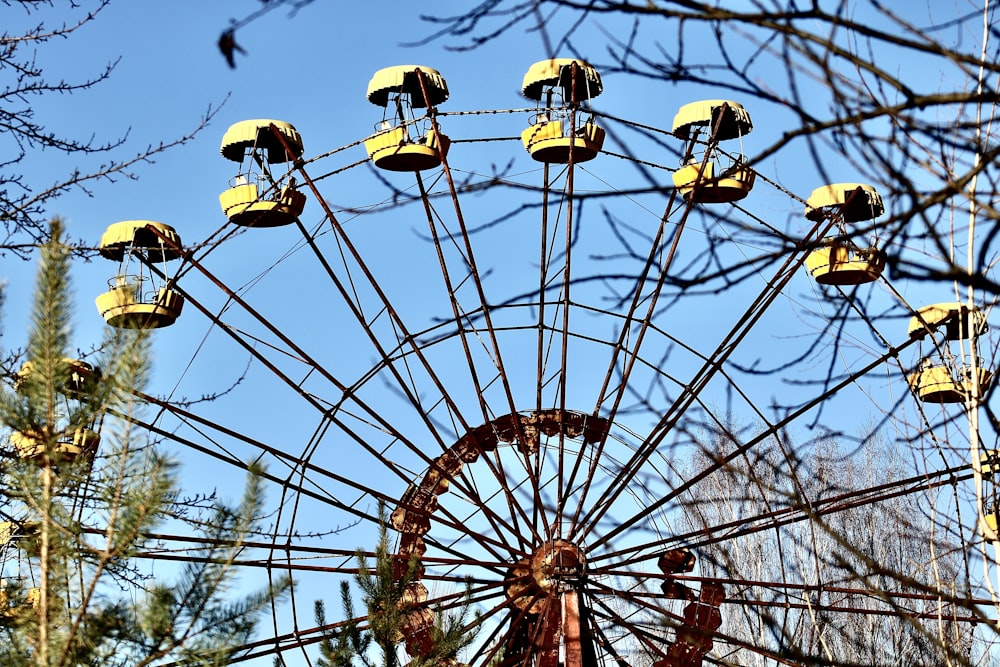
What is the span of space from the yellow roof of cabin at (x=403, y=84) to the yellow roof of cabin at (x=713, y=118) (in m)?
2.42

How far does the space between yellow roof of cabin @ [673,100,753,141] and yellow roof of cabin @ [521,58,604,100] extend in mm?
889

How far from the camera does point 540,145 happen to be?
46.7 ft

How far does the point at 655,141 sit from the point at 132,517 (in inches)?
86.3

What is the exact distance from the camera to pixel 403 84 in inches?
565

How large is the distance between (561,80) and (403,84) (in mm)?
1562

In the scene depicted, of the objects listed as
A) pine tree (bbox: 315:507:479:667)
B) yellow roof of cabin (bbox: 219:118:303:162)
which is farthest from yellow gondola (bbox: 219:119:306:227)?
pine tree (bbox: 315:507:479:667)

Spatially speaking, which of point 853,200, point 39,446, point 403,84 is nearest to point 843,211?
point 853,200

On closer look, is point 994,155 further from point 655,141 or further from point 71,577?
point 71,577

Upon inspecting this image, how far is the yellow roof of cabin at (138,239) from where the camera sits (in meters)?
14.4

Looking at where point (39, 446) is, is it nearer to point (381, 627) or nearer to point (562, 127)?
point (381, 627)

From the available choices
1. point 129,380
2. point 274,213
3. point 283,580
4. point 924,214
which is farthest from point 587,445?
point 924,214

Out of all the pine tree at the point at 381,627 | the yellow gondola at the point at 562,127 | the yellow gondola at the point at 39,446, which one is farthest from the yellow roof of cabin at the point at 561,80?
the yellow gondola at the point at 39,446

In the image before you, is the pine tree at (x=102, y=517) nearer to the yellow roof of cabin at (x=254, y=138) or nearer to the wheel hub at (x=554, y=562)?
the wheel hub at (x=554, y=562)

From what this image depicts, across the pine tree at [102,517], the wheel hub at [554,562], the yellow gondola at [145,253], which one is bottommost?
the pine tree at [102,517]
